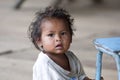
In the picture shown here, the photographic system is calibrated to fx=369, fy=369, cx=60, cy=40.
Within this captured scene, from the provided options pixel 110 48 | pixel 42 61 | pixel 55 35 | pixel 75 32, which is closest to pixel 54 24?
pixel 55 35

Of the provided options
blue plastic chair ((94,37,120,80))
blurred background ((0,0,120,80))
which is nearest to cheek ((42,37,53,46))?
blue plastic chair ((94,37,120,80))

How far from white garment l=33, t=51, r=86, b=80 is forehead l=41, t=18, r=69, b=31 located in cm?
19

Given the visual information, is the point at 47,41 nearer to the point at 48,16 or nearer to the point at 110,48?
the point at 48,16

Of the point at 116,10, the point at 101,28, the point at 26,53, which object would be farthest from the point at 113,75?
the point at 116,10

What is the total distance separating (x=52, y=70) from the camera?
2.31 m

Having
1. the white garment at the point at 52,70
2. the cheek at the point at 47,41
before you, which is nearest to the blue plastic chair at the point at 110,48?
the white garment at the point at 52,70

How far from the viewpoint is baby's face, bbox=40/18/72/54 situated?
2.32 metres

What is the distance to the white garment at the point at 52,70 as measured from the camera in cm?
230

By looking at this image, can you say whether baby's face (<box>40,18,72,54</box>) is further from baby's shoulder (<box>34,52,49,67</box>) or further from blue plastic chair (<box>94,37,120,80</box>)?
blue plastic chair (<box>94,37,120,80</box>)

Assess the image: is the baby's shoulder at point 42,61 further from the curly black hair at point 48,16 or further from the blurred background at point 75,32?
the blurred background at point 75,32

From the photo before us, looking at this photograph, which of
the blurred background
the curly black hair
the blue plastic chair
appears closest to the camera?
the blue plastic chair

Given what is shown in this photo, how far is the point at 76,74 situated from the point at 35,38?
14.4 inches

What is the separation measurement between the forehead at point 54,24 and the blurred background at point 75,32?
1622 mm

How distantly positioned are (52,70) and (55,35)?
221 millimetres
